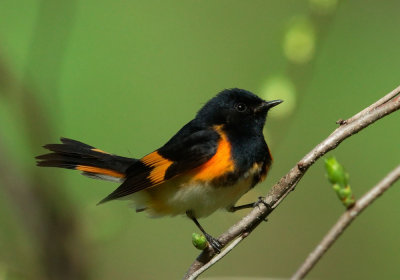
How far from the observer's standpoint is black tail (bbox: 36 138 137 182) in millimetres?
3062

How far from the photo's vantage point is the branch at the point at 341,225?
100 centimetres

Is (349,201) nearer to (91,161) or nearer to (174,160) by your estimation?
(174,160)

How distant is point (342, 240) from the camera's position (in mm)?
4695

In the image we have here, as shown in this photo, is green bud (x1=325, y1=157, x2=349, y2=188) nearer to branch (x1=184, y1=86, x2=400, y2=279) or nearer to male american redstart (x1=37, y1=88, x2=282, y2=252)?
branch (x1=184, y1=86, x2=400, y2=279)

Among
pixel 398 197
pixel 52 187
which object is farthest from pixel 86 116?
pixel 52 187

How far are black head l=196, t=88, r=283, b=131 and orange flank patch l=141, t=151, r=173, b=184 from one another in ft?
0.99

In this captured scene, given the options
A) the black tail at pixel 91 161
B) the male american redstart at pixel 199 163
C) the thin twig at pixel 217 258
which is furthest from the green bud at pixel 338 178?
the black tail at pixel 91 161

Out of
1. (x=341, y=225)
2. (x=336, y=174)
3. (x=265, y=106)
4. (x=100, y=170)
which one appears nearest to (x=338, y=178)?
(x=336, y=174)

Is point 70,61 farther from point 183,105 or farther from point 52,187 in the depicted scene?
point 52,187

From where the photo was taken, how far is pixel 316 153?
4.81ft

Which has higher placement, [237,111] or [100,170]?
[100,170]

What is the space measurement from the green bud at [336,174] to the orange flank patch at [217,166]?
1.42 metres

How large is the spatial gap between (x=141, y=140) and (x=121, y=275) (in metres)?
1.06

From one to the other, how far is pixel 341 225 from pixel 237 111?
2040 mm
